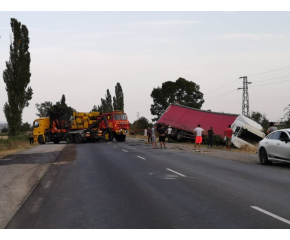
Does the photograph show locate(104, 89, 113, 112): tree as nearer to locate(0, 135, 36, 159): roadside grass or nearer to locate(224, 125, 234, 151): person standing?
locate(0, 135, 36, 159): roadside grass

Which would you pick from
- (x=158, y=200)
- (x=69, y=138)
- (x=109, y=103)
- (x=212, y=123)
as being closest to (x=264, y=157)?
(x=158, y=200)

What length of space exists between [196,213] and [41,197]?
4.01 m

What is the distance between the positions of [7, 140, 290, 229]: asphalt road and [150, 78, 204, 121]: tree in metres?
67.2

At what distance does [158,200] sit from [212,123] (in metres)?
27.1

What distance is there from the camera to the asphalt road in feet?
22.2

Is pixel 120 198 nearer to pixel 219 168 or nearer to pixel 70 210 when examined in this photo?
pixel 70 210

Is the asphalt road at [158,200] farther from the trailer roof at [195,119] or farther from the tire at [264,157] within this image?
the trailer roof at [195,119]

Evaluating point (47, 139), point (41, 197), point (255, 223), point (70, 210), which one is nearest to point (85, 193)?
point (41, 197)

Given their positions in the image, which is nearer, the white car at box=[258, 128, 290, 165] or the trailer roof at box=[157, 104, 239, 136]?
the white car at box=[258, 128, 290, 165]

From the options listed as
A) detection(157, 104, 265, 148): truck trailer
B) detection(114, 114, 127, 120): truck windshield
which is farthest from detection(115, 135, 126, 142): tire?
detection(157, 104, 265, 148): truck trailer

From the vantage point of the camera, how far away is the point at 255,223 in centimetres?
658

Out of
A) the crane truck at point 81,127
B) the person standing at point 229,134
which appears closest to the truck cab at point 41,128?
the crane truck at point 81,127

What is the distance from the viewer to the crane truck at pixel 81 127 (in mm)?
41125

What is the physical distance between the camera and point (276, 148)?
16.4 meters
